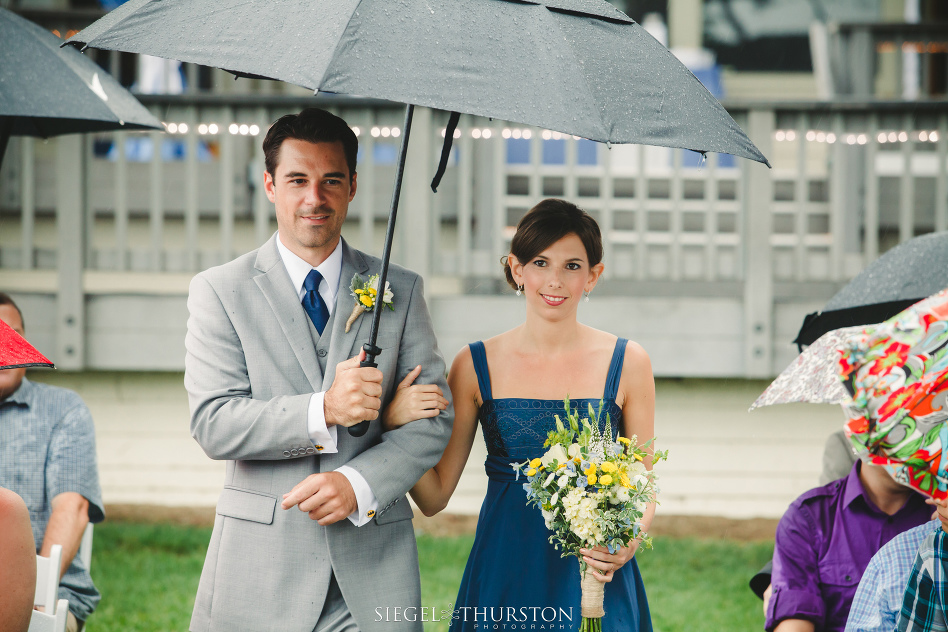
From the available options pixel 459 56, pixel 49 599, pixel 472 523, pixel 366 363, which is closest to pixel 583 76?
pixel 459 56

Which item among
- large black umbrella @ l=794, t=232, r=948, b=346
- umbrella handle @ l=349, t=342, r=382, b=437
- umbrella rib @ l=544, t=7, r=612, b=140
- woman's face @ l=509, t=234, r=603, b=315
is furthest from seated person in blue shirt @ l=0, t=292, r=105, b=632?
large black umbrella @ l=794, t=232, r=948, b=346

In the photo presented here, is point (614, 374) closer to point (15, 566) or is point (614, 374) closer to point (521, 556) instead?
point (521, 556)

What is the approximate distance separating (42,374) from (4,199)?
4.31 ft

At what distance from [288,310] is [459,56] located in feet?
2.87

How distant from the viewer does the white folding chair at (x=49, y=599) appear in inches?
111

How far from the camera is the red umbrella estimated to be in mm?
1978

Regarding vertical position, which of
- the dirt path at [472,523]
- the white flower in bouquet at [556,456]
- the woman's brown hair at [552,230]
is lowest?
the dirt path at [472,523]

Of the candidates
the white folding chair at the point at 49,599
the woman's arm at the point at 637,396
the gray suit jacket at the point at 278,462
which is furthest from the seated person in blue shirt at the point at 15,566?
the woman's arm at the point at 637,396

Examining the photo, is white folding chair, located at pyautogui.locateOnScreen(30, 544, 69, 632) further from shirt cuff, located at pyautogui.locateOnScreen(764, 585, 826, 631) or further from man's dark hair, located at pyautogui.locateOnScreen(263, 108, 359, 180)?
shirt cuff, located at pyautogui.locateOnScreen(764, 585, 826, 631)

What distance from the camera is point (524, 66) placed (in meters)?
2.13

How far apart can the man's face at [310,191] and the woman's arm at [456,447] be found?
705 millimetres

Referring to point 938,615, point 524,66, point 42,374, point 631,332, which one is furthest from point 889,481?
point 42,374

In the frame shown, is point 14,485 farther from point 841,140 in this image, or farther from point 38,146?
point 841,140

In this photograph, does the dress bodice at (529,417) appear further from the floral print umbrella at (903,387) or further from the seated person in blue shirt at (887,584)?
the floral print umbrella at (903,387)
